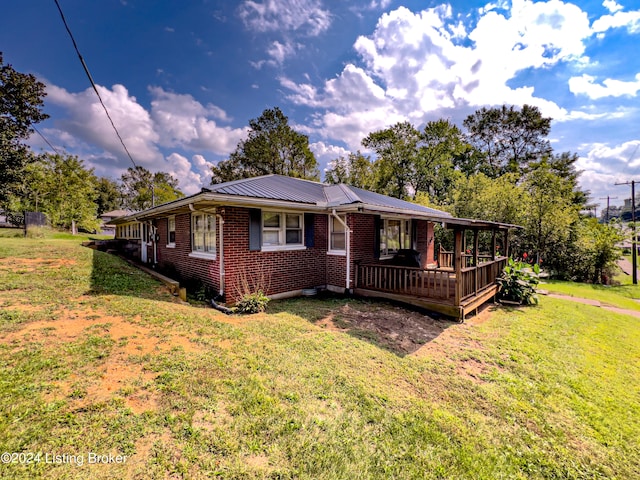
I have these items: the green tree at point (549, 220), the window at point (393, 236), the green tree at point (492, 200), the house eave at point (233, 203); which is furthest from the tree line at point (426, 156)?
the house eave at point (233, 203)

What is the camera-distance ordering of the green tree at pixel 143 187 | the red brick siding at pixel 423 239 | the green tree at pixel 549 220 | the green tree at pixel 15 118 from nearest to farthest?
the red brick siding at pixel 423 239
the green tree at pixel 549 220
the green tree at pixel 15 118
the green tree at pixel 143 187

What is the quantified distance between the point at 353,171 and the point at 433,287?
988 inches

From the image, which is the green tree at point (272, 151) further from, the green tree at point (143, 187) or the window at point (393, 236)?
the window at point (393, 236)

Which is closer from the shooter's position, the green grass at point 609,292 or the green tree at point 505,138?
the green grass at point 609,292

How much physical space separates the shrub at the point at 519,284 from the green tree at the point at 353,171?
70.4 feet

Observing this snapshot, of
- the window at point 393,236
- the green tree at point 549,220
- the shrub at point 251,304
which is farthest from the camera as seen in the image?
the green tree at point 549,220

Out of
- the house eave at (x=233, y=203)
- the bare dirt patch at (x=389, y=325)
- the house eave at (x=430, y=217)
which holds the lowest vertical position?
the bare dirt patch at (x=389, y=325)

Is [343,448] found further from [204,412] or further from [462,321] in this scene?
[462,321]

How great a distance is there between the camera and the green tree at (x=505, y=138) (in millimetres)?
29438

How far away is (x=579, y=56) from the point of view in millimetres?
9836

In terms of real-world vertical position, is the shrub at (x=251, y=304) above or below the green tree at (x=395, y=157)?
below

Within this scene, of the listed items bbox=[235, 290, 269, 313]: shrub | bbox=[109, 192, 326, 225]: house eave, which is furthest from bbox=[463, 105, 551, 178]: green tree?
bbox=[235, 290, 269, 313]: shrub

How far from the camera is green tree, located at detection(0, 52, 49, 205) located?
19000 mm

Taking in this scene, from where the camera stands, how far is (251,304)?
22.3ft
